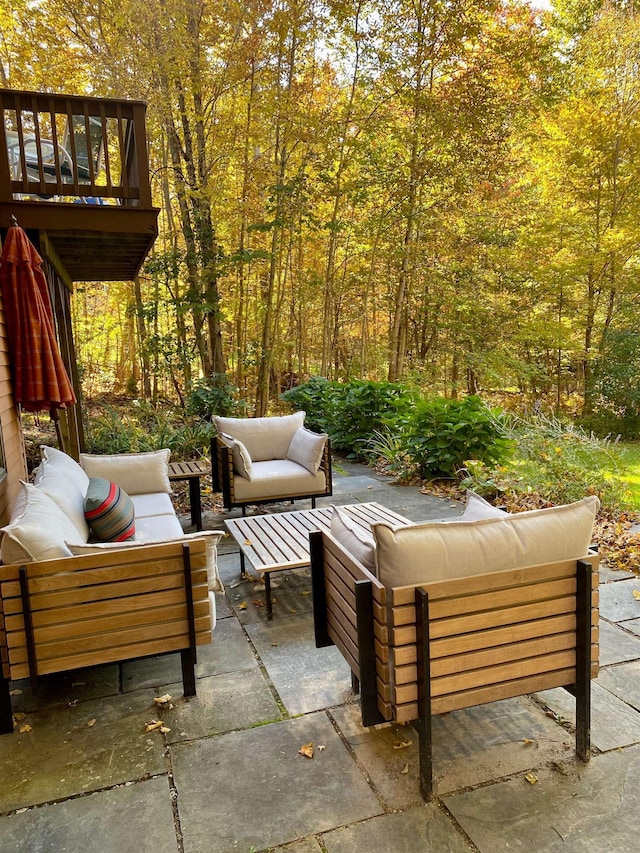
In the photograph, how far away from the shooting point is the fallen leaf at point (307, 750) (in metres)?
1.82

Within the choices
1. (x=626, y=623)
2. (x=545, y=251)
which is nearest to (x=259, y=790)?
(x=626, y=623)

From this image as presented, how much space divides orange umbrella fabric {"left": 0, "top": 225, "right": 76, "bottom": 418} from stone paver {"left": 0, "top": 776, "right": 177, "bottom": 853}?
7.22 ft

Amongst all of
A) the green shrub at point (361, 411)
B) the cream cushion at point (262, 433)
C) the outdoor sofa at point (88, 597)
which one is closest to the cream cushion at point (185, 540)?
the outdoor sofa at point (88, 597)

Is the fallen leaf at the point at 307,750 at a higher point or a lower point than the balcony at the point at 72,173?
lower

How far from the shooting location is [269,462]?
187 inches

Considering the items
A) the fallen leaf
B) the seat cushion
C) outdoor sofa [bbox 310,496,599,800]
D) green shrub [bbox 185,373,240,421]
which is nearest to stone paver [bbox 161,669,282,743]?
the fallen leaf

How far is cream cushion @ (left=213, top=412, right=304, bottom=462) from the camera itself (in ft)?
15.5

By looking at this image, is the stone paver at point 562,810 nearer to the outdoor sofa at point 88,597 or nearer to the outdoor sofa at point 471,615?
the outdoor sofa at point 471,615

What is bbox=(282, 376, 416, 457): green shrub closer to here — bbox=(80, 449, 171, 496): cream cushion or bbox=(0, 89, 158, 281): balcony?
bbox=(80, 449, 171, 496): cream cushion

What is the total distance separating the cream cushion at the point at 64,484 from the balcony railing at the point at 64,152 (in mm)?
1771

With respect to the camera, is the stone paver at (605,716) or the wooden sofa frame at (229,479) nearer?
the stone paver at (605,716)

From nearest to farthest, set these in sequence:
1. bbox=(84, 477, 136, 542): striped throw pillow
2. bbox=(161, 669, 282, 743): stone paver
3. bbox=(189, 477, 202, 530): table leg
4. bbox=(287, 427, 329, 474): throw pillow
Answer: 1. bbox=(161, 669, 282, 743): stone paver
2. bbox=(84, 477, 136, 542): striped throw pillow
3. bbox=(189, 477, 202, 530): table leg
4. bbox=(287, 427, 329, 474): throw pillow

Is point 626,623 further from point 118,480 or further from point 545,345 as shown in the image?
point 545,345

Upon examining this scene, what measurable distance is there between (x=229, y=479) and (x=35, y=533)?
2.35 metres
